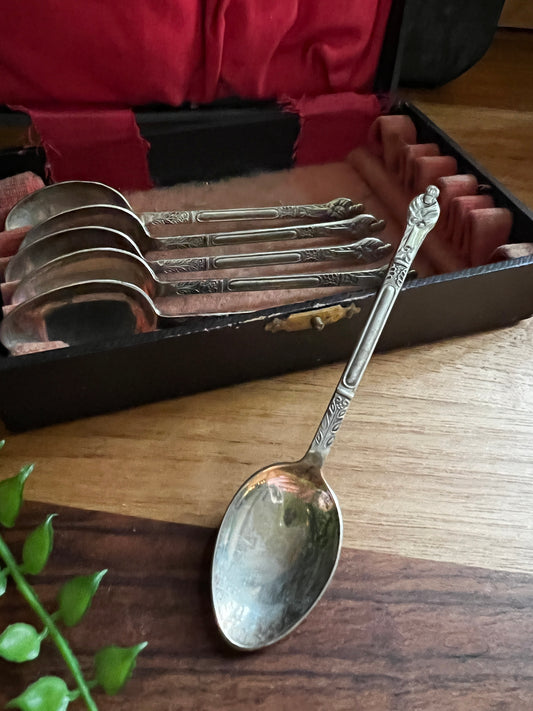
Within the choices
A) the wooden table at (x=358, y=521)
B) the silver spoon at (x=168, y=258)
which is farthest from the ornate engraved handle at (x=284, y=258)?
the wooden table at (x=358, y=521)

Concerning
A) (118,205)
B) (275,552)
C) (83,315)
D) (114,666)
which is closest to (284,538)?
(275,552)

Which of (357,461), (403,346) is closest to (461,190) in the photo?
(403,346)

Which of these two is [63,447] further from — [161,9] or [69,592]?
[161,9]

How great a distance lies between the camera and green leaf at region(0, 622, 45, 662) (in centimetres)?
29

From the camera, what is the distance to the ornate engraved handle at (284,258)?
1.65 ft

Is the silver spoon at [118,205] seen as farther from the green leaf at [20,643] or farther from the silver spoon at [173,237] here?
the green leaf at [20,643]

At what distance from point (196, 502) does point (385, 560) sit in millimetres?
121

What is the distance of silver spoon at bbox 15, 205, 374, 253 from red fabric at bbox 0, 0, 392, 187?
8 centimetres

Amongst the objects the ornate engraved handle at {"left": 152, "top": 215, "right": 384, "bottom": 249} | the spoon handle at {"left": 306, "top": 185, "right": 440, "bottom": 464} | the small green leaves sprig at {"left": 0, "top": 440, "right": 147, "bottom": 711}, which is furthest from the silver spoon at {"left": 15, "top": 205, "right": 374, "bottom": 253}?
the small green leaves sprig at {"left": 0, "top": 440, "right": 147, "bottom": 711}

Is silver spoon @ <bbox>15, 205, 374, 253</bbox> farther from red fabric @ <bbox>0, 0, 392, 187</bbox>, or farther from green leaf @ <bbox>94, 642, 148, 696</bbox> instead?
green leaf @ <bbox>94, 642, 148, 696</bbox>

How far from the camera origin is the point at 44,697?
0.27 m

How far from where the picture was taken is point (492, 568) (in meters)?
0.37

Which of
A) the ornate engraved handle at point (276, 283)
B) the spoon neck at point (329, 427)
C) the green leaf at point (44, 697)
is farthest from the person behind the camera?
the ornate engraved handle at point (276, 283)

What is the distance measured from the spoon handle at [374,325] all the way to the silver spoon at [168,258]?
0.37 ft
